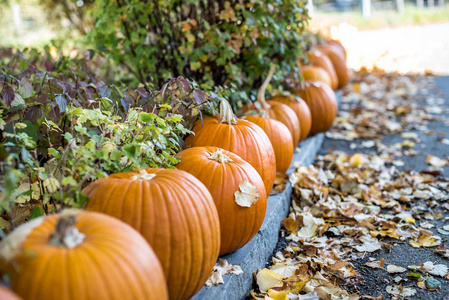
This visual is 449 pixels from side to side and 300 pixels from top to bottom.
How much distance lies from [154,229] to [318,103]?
121 inches

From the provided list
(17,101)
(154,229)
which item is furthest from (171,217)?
(17,101)

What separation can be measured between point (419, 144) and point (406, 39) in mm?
9994

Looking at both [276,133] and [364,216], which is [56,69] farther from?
[364,216]

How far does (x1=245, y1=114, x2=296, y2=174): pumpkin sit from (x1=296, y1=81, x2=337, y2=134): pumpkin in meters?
1.31

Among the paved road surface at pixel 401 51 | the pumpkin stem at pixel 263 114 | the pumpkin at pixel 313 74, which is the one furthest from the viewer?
the paved road surface at pixel 401 51

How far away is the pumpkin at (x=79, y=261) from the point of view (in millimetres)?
1137

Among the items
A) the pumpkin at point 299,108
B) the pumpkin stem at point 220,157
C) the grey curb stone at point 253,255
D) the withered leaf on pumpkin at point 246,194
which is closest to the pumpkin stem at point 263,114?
the grey curb stone at point 253,255

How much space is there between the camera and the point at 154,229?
5.06 ft

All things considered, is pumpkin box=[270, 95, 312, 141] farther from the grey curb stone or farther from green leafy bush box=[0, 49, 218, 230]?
green leafy bush box=[0, 49, 218, 230]

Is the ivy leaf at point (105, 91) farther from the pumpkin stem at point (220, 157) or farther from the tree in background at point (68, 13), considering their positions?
the tree in background at point (68, 13)

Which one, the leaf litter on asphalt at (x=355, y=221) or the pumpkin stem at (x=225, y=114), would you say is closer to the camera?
the leaf litter on asphalt at (x=355, y=221)

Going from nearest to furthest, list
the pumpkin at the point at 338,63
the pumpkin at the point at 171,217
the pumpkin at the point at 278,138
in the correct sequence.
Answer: the pumpkin at the point at 171,217 < the pumpkin at the point at 278,138 < the pumpkin at the point at 338,63

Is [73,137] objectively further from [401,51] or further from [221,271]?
[401,51]

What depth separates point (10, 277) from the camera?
1.16 m
